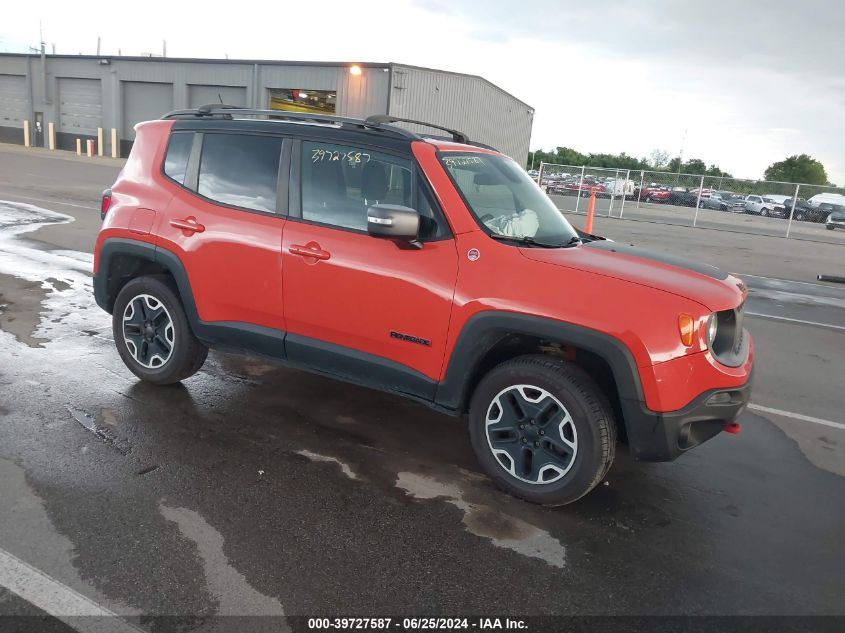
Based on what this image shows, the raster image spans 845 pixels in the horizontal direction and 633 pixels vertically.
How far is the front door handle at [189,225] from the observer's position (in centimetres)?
445

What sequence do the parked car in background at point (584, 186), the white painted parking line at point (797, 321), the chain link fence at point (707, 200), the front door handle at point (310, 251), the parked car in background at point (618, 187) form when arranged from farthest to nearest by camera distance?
the parked car in background at point (584, 186), the parked car in background at point (618, 187), the chain link fence at point (707, 200), the white painted parking line at point (797, 321), the front door handle at point (310, 251)

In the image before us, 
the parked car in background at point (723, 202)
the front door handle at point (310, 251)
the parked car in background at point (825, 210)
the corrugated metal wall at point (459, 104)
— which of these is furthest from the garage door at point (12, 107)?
the front door handle at point (310, 251)

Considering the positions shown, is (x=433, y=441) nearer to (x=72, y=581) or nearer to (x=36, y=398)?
(x=72, y=581)

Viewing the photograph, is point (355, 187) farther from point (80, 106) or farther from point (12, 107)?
point (12, 107)

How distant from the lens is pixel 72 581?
2.76m

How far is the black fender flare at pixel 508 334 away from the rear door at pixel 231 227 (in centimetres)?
122

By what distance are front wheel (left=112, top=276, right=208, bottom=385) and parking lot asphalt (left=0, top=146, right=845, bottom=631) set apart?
172 millimetres

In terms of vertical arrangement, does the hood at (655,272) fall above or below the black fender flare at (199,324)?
above

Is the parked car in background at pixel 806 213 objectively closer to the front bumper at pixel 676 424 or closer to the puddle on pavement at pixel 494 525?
the front bumper at pixel 676 424

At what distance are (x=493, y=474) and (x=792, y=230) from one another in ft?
77.9

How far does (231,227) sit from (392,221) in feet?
4.35

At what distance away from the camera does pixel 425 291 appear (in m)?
3.71

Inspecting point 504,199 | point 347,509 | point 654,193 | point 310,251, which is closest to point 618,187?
point 654,193

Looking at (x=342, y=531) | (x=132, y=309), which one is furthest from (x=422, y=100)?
(x=342, y=531)
